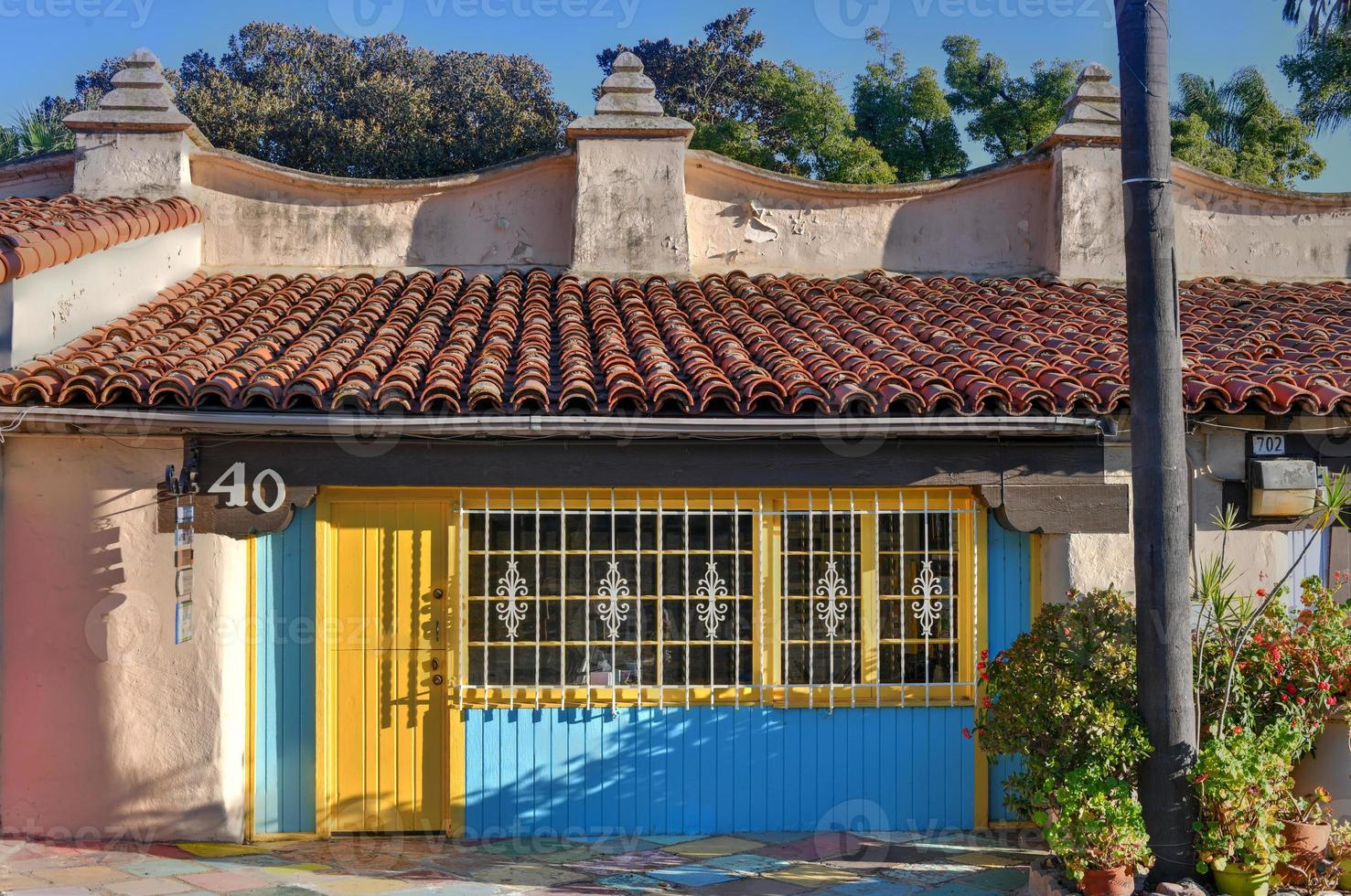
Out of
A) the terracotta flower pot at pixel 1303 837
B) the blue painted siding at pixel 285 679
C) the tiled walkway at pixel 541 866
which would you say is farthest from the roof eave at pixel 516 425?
the tiled walkway at pixel 541 866

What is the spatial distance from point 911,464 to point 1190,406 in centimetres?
166

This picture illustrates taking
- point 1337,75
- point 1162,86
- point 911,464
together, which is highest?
point 1337,75

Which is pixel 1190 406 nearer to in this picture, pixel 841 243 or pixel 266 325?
pixel 841 243

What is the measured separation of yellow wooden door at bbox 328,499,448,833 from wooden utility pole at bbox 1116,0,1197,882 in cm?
427

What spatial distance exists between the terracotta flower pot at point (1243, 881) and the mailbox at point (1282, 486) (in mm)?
2632

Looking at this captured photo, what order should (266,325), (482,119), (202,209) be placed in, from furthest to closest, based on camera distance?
(482,119), (202,209), (266,325)

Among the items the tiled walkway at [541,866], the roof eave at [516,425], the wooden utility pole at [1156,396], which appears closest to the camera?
the wooden utility pole at [1156,396]

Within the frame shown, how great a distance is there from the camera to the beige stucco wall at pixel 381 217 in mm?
10477

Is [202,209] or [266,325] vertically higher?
[202,209]

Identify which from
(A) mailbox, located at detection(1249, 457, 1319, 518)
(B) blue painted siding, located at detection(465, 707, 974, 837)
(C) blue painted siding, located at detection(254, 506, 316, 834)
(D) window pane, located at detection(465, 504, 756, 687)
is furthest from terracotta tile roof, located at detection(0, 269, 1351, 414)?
(B) blue painted siding, located at detection(465, 707, 974, 837)

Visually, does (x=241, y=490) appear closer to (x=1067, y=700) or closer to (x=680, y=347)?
(x=680, y=347)

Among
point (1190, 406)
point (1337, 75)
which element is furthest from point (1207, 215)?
point (1337, 75)

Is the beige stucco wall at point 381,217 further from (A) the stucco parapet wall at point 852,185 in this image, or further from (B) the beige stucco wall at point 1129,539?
(B) the beige stucco wall at point 1129,539

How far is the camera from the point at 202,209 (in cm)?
1043
